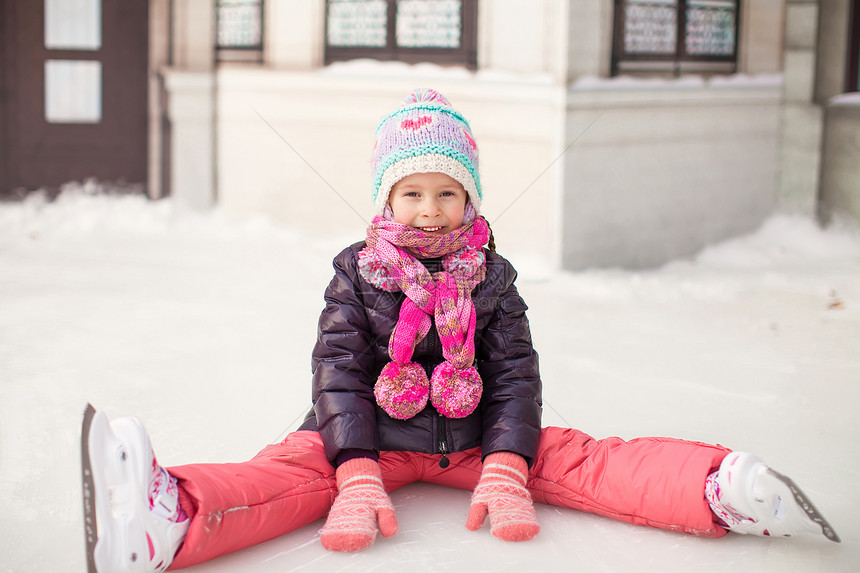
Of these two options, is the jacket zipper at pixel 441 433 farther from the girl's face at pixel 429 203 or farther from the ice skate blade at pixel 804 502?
the ice skate blade at pixel 804 502

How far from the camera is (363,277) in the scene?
1.96m

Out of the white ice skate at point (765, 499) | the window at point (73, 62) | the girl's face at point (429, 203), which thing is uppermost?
the window at point (73, 62)

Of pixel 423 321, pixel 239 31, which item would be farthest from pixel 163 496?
pixel 239 31

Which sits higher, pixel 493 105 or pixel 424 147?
pixel 493 105

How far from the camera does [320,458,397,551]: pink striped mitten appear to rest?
175cm

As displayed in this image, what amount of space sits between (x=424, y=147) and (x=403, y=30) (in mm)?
3429

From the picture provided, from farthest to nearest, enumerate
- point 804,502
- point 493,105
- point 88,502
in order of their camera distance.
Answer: point 493,105, point 804,502, point 88,502

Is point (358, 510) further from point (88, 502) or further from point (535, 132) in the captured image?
point (535, 132)

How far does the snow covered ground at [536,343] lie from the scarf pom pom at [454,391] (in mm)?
228

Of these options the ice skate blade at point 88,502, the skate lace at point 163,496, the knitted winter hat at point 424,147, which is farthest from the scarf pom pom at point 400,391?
the ice skate blade at point 88,502

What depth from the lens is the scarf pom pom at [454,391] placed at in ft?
6.27

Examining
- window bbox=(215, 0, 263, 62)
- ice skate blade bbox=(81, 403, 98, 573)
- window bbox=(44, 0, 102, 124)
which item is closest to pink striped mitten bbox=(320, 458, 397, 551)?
ice skate blade bbox=(81, 403, 98, 573)

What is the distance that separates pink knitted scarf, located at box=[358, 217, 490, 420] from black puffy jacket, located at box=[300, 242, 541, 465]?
0.12ft

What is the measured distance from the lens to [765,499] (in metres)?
1.70
